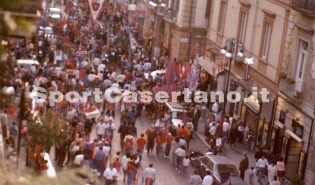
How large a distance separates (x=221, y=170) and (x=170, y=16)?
26398mm

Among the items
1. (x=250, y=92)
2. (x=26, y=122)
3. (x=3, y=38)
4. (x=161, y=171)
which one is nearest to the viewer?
(x=3, y=38)

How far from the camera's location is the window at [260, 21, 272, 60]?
104ft

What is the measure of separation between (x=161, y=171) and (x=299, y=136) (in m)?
5.41

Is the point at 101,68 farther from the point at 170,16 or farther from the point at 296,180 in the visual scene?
the point at 296,180

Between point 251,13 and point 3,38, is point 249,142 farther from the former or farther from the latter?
point 3,38

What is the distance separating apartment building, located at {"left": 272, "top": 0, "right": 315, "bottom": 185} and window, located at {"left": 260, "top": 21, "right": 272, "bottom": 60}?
2.36 metres

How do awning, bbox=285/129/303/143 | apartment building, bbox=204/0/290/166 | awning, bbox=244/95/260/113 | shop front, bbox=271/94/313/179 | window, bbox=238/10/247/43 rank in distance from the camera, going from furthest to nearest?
window, bbox=238/10/247/43 → awning, bbox=244/95/260/113 → apartment building, bbox=204/0/290/166 → awning, bbox=285/129/303/143 → shop front, bbox=271/94/313/179

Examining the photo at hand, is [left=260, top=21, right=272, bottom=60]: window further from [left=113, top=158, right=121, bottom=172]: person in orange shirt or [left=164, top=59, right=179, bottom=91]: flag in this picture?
[left=113, top=158, right=121, bottom=172]: person in orange shirt

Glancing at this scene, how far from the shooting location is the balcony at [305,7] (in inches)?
1033

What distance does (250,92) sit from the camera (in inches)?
1275

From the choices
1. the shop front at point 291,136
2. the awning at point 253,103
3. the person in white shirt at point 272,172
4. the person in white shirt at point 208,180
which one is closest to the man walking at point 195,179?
the person in white shirt at point 208,180

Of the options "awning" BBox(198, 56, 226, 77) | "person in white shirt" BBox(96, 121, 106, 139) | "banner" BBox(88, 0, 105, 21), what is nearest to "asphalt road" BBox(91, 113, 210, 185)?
"person in white shirt" BBox(96, 121, 106, 139)

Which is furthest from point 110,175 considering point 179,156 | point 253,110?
point 253,110

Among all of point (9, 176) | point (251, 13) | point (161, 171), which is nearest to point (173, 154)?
point (161, 171)
